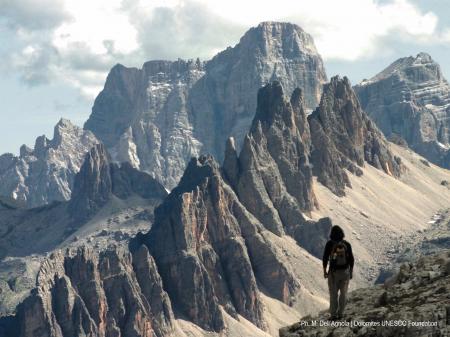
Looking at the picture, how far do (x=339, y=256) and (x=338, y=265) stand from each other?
20.6 inches

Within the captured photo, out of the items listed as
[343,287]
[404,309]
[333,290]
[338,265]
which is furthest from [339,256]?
[404,309]

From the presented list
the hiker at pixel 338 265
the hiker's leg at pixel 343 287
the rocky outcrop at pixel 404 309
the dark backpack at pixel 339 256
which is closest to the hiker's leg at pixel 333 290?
the hiker at pixel 338 265

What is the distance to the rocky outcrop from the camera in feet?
165

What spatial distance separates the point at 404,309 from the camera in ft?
174

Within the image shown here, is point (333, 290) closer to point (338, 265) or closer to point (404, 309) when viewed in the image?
point (338, 265)

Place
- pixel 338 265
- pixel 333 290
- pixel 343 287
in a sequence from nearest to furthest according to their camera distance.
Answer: pixel 333 290
pixel 343 287
pixel 338 265

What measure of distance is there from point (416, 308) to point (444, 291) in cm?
233

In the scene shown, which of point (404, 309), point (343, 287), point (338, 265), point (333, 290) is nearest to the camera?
point (404, 309)

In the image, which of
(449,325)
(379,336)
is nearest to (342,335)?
(379,336)

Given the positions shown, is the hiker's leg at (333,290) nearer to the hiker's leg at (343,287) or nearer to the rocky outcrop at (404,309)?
the hiker's leg at (343,287)

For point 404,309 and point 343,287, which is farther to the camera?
point 343,287

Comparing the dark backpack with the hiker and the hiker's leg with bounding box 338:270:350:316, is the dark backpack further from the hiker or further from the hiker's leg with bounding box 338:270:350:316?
the hiker's leg with bounding box 338:270:350:316

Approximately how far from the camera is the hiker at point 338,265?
55.5 m

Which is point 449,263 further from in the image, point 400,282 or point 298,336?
point 298,336
